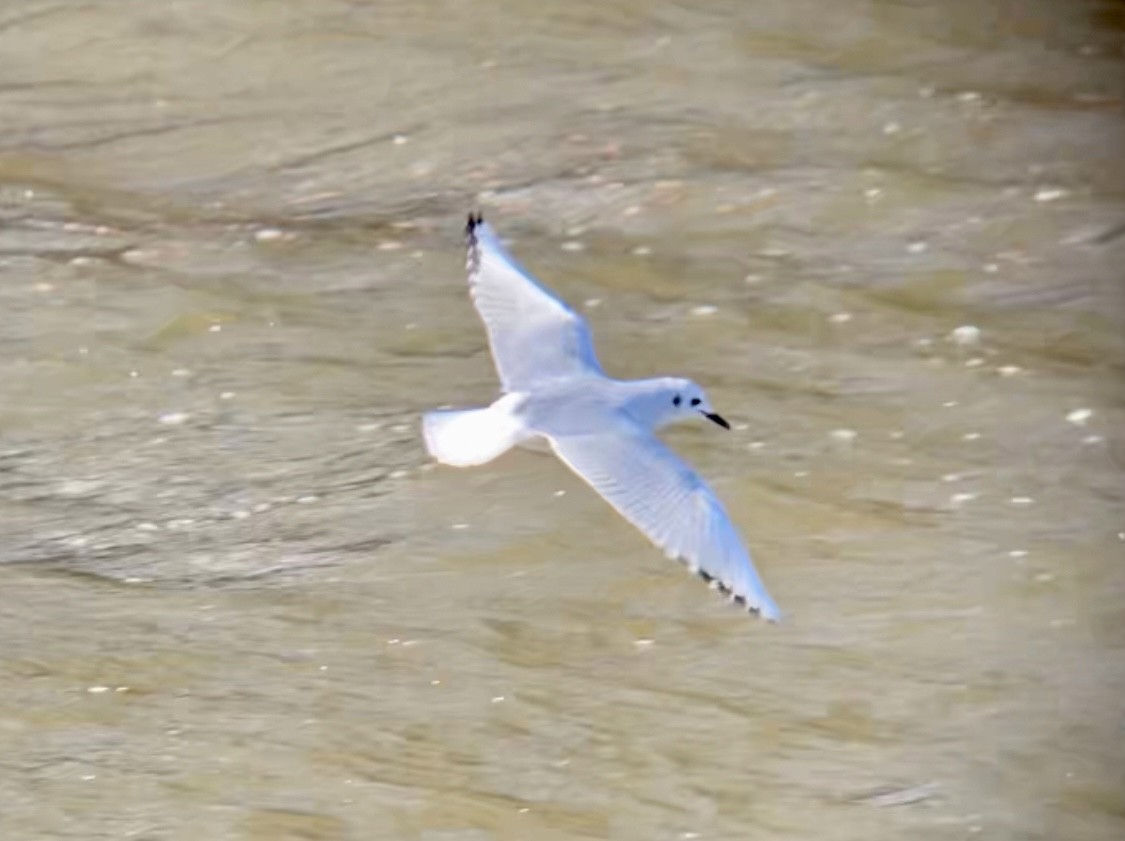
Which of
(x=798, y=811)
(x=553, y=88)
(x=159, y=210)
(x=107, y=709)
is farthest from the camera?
(x=553, y=88)

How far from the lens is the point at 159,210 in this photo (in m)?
4.30

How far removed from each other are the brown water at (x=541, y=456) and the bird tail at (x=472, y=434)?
0.38 metres

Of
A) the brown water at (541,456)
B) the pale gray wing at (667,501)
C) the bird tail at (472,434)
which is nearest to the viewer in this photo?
the pale gray wing at (667,501)

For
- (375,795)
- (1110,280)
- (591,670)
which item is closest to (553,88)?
(1110,280)

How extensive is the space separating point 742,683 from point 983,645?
12.9 inches

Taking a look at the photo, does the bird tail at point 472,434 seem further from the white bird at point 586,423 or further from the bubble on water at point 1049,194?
the bubble on water at point 1049,194

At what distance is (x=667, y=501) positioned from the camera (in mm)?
2475

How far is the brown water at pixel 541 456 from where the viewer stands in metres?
2.76

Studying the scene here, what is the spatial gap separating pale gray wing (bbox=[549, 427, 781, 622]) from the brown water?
1.24ft

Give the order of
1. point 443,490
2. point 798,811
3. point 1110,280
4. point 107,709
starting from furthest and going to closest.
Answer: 1. point 1110,280
2. point 443,490
3. point 107,709
4. point 798,811

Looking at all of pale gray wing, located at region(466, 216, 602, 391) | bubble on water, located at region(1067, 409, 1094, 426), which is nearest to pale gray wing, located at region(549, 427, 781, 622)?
pale gray wing, located at region(466, 216, 602, 391)

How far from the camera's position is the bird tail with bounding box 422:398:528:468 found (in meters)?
2.64

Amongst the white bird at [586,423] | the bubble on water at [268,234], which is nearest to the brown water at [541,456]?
the bubble on water at [268,234]

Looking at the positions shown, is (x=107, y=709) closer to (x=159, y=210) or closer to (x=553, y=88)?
(x=159, y=210)
